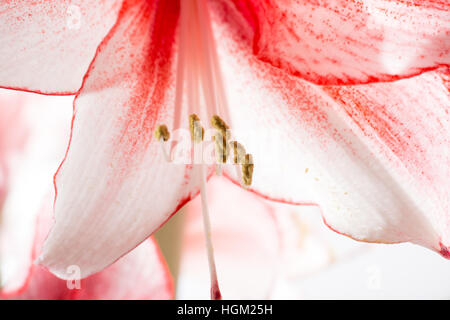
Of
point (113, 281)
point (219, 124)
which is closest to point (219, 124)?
point (219, 124)

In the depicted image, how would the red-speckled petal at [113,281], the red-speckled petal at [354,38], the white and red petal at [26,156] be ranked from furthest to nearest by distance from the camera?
the white and red petal at [26,156], the red-speckled petal at [113,281], the red-speckled petal at [354,38]

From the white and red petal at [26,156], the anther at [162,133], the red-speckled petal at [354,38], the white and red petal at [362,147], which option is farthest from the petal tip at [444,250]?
the white and red petal at [26,156]

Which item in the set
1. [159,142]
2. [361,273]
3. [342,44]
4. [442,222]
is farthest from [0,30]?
[361,273]

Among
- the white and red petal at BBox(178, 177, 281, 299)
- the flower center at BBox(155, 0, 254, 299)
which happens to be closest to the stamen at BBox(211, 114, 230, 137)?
the flower center at BBox(155, 0, 254, 299)

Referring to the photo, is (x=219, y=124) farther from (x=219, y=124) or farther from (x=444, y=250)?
(x=444, y=250)

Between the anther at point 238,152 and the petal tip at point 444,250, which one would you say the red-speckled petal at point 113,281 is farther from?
the petal tip at point 444,250
